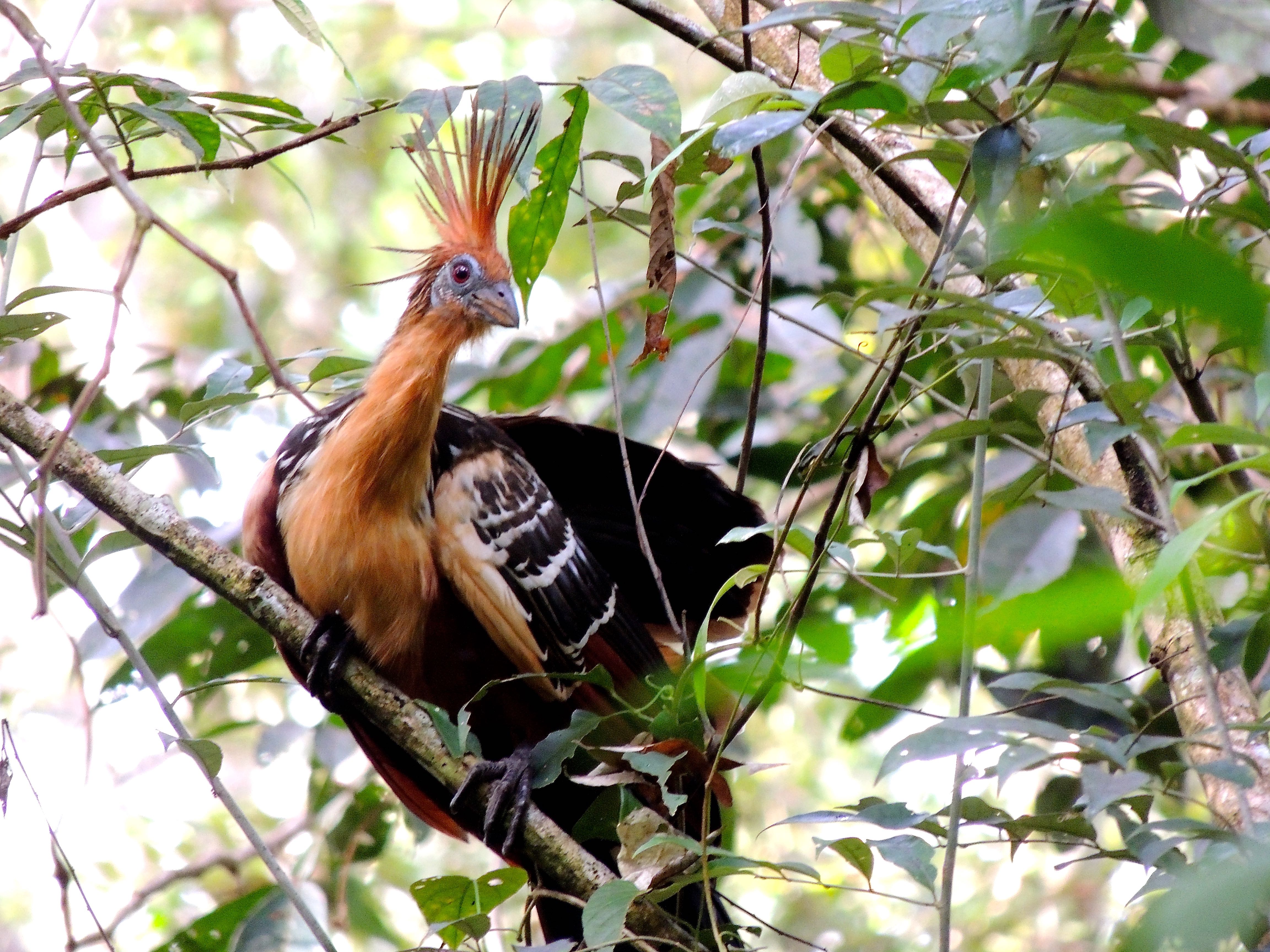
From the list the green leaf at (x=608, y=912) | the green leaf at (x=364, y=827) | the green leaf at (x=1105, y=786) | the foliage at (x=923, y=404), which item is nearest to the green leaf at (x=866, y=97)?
the foliage at (x=923, y=404)

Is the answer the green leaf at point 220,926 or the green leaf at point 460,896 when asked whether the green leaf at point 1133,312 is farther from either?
the green leaf at point 220,926

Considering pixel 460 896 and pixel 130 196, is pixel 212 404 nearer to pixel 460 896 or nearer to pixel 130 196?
pixel 130 196

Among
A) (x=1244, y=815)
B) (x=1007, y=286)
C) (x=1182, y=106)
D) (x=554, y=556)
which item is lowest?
(x=1244, y=815)

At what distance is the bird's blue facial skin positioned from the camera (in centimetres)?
253

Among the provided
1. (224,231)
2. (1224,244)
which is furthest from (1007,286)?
(224,231)

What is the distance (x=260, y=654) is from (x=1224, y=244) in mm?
2241

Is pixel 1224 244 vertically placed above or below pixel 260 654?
below

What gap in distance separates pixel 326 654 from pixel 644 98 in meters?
1.31

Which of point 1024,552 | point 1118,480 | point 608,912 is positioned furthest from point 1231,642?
point 608,912

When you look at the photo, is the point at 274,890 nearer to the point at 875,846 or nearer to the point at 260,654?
the point at 260,654

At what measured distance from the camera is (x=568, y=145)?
180 centimetres

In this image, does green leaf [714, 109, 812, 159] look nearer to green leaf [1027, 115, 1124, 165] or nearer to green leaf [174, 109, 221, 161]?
green leaf [1027, 115, 1124, 165]

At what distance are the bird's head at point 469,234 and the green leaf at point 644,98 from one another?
809mm

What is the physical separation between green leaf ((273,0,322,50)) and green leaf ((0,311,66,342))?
0.62 metres
